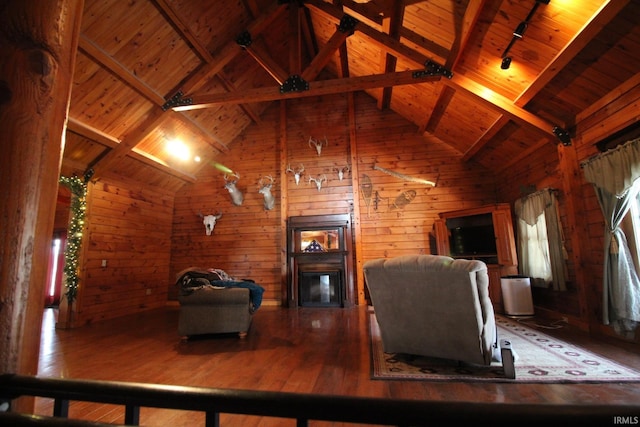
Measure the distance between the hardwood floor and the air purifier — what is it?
85 centimetres

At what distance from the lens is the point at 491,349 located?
93.4 inches

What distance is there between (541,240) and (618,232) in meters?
1.42

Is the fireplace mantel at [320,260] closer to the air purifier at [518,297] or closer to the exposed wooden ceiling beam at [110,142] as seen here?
the air purifier at [518,297]

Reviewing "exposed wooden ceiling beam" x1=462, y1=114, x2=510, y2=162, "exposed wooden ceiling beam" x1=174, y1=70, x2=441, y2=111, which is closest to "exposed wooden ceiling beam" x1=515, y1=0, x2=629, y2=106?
"exposed wooden ceiling beam" x1=462, y1=114, x2=510, y2=162

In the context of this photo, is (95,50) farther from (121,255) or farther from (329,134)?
(329,134)

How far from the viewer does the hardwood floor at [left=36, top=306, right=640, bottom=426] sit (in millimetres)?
1882

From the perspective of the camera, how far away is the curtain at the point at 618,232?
113 inches

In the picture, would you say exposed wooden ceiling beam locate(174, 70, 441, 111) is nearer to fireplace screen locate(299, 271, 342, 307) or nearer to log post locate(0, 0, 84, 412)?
fireplace screen locate(299, 271, 342, 307)

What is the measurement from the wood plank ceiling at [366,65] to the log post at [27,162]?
3.62 meters

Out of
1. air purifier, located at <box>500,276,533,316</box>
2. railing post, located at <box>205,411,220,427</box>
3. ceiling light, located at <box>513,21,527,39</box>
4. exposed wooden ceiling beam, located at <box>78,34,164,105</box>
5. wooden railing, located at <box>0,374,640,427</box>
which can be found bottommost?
air purifier, located at <box>500,276,533,316</box>

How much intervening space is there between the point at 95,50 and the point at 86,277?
3494 millimetres

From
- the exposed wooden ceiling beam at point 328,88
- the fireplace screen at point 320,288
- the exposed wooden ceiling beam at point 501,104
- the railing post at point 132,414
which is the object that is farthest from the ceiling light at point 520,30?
the fireplace screen at point 320,288

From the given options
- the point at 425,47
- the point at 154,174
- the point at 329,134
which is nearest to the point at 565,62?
the point at 425,47

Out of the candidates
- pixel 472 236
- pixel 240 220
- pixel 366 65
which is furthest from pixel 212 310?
pixel 366 65
